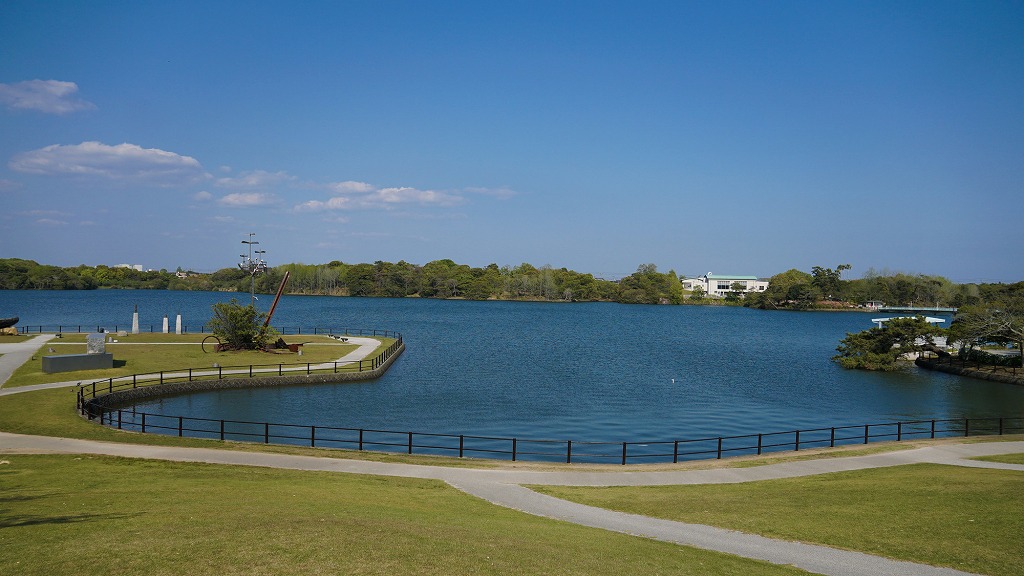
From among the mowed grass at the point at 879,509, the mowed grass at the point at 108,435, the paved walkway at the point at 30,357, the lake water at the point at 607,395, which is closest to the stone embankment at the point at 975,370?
the lake water at the point at 607,395

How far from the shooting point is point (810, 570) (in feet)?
39.6

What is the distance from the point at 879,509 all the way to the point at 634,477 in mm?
6637

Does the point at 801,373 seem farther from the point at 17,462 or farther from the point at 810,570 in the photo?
the point at 17,462

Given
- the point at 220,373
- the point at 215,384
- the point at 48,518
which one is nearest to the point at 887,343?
the point at 220,373

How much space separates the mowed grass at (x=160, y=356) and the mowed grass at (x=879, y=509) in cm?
3037

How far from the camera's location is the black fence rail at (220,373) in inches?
1330

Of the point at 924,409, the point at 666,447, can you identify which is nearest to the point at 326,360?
the point at 666,447

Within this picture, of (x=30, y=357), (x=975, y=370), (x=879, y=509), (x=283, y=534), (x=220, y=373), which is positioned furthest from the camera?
(x=975, y=370)

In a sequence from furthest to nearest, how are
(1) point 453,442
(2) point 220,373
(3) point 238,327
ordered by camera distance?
1. (3) point 238,327
2. (2) point 220,373
3. (1) point 453,442

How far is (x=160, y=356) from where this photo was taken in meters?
47.7

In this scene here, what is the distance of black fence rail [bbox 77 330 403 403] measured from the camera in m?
33.8

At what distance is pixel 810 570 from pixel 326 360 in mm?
42384

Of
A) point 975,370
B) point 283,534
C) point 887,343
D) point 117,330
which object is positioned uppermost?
point 283,534

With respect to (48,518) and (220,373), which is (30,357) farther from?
(48,518)
